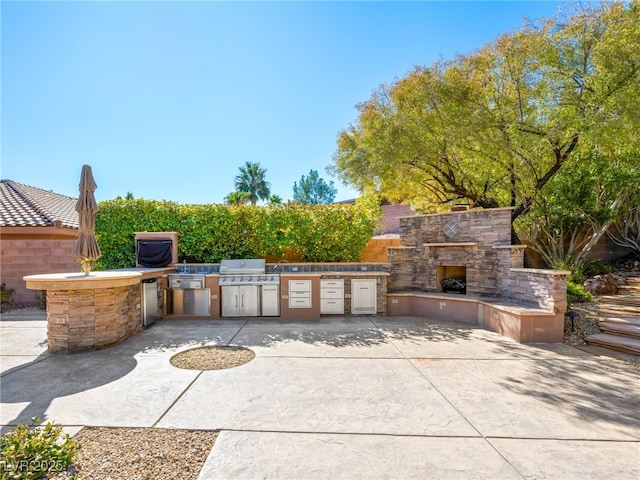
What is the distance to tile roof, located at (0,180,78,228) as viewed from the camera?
9.49m

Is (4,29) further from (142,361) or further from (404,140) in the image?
(404,140)

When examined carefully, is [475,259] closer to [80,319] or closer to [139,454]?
[139,454]

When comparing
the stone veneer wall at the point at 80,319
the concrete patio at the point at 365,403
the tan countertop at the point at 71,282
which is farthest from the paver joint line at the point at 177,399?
the tan countertop at the point at 71,282

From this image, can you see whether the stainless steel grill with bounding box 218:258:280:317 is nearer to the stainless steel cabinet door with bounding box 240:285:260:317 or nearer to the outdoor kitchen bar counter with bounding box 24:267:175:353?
the stainless steel cabinet door with bounding box 240:285:260:317

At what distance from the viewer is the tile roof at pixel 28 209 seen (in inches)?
374

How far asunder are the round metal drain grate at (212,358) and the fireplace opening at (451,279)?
18.5 ft

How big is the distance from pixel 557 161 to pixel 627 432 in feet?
21.2

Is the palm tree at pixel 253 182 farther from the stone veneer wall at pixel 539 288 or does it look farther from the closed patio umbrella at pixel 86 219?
the stone veneer wall at pixel 539 288

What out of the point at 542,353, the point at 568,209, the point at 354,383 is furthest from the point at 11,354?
the point at 568,209

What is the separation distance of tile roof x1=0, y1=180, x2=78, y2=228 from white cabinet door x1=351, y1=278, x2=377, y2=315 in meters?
9.65

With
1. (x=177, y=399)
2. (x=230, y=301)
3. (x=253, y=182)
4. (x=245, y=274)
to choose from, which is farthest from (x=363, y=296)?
(x=253, y=182)

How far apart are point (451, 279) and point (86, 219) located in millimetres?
8707

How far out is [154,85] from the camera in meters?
8.08

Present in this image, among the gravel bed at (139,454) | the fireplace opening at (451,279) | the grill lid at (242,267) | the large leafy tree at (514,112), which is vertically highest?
the large leafy tree at (514,112)
